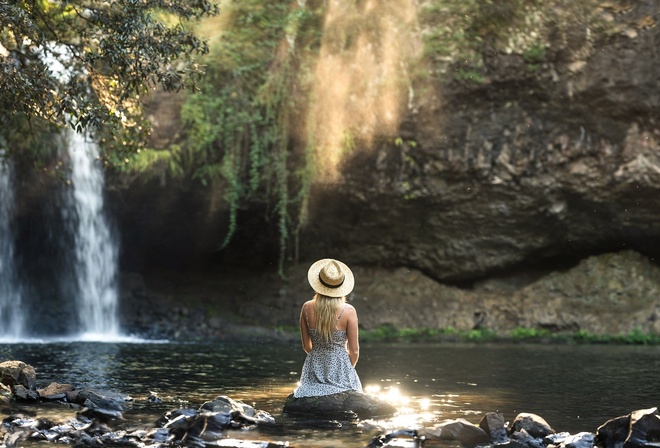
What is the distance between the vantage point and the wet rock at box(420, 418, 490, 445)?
7.69 meters

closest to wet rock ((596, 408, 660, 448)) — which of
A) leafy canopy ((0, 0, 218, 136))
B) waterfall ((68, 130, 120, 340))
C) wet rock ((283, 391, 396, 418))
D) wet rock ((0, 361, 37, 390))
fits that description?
wet rock ((283, 391, 396, 418))

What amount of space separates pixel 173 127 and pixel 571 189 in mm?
10363

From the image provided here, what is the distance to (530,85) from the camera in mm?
20984

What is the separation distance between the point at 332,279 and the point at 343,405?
Answer: 139cm

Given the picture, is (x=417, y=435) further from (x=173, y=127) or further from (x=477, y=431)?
(x=173, y=127)

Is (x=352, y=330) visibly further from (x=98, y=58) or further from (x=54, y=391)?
(x=98, y=58)

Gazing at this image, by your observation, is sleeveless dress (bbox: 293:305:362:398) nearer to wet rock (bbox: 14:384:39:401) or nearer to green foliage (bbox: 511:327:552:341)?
wet rock (bbox: 14:384:39:401)

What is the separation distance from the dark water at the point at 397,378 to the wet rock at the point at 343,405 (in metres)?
0.27

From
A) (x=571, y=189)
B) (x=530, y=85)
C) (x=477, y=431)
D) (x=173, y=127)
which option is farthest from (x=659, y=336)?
(x=477, y=431)

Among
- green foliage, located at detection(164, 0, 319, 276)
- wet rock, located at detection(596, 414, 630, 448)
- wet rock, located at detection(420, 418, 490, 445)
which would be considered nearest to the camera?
wet rock, located at detection(596, 414, 630, 448)

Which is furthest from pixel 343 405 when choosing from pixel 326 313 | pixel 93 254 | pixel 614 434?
pixel 93 254

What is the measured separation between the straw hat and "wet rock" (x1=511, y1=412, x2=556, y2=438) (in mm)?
2229

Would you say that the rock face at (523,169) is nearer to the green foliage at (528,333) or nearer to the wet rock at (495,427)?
the green foliage at (528,333)

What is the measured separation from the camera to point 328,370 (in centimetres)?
925
